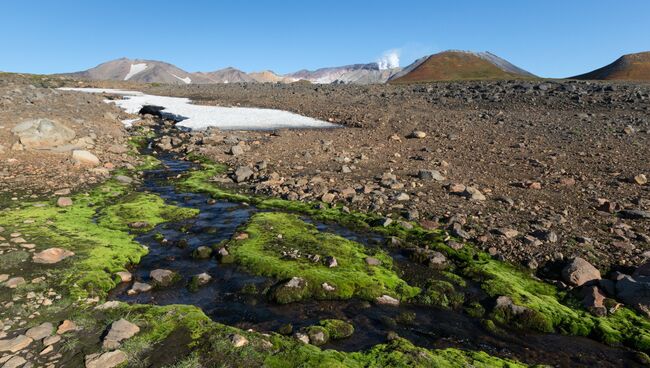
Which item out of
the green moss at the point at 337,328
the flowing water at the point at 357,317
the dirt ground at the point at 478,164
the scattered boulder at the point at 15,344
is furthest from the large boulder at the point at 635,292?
the scattered boulder at the point at 15,344

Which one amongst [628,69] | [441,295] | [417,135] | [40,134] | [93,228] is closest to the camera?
[441,295]

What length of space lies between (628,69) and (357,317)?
86.1 m

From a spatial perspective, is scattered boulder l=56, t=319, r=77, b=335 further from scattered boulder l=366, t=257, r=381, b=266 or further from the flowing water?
scattered boulder l=366, t=257, r=381, b=266

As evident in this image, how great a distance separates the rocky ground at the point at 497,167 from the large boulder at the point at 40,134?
6.19 metres

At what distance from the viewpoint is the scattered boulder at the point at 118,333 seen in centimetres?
548

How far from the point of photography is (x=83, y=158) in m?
15.6

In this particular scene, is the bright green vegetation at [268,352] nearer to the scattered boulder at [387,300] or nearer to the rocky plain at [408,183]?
the rocky plain at [408,183]

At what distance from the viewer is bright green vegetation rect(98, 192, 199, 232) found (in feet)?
35.1

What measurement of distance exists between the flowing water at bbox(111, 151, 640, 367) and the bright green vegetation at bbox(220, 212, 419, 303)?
0.27 meters

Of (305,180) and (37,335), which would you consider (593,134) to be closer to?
(305,180)

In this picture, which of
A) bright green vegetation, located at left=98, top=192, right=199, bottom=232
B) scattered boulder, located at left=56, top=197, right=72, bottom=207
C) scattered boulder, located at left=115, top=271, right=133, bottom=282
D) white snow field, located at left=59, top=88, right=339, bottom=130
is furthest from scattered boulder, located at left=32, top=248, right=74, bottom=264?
white snow field, located at left=59, top=88, right=339, bottom=130

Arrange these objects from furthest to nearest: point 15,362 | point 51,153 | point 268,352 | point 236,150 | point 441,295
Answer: point 236,150 → point 51,153 → point 441,295 → point 268,352 → point 15,362

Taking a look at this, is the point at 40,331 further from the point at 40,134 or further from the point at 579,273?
the point at 40,134

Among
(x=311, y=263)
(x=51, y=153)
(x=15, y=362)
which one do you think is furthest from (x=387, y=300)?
(x=51, y=153)
